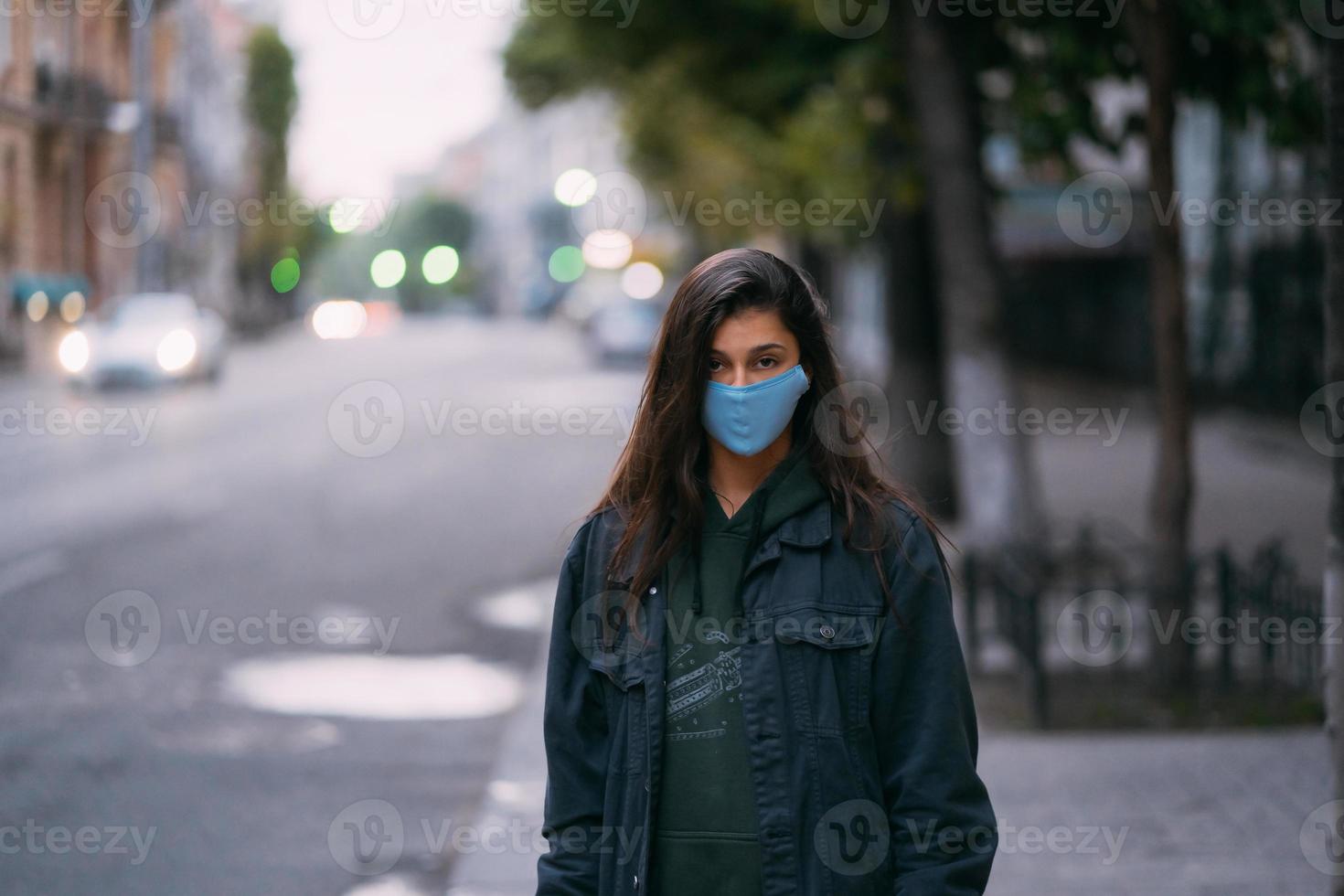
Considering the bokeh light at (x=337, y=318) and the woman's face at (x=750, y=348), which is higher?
the bokeh light at (x=337, y=318)

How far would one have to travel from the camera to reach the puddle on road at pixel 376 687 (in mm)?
7945

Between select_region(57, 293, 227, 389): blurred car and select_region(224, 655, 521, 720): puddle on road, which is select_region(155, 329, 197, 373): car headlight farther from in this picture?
select_region(224, 655, 521, 720): puddle on road

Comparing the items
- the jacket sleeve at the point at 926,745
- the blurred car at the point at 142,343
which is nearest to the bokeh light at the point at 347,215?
the blurred car at the point at 142,343

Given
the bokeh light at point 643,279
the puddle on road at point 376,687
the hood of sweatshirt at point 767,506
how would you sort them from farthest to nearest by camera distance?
1. the bokeh light at point 643,279
2. the puddle on road at point 376,687
3. the hood of sweatshirt at point 767,506

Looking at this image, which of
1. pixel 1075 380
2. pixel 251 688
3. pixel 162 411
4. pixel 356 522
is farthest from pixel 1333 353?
pixel 1075 380

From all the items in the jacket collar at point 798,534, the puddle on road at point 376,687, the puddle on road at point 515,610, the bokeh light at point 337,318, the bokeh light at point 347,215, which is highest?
the bokeh light at point 337,318

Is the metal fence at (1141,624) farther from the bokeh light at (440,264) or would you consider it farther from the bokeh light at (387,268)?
the bokeh light at (387,268)

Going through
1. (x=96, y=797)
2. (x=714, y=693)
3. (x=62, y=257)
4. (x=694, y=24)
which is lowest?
(x=96, y=797)

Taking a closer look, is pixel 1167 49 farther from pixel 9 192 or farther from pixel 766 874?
pixel 9 192

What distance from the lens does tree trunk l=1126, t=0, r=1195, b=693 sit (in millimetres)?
7664

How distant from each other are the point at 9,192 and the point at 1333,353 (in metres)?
9.58

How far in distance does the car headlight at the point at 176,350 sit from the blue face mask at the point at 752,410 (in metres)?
20.1

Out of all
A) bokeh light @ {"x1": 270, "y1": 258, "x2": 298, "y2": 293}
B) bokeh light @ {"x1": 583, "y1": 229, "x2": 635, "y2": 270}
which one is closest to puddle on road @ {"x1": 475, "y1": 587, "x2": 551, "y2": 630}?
bokeh light @ {"x1": 270, "y1": 258, "x2": 298, "y2": 293}

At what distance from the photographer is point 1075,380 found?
102 ft
